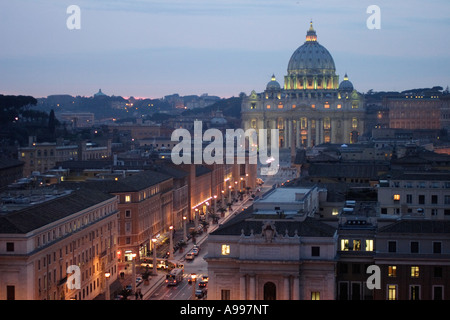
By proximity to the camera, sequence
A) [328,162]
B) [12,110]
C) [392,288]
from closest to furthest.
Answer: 1. [392,288]
2. [328,162]
3. [12,110]

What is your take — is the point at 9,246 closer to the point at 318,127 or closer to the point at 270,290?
the point at 270,290

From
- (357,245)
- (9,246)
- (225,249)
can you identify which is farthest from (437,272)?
(9,246)

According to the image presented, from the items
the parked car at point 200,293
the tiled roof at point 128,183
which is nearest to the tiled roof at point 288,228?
the parked car at point 200,293

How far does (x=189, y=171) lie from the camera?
71812 millimetres

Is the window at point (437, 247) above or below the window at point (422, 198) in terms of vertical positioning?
below

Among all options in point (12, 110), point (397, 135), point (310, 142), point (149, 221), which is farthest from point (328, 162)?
point (310, 142)

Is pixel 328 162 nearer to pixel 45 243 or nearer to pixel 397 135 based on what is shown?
pixel 45 243

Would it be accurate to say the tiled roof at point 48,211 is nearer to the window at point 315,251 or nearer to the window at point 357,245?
the window at point 315,251

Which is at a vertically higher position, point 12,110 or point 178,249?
point 12,110

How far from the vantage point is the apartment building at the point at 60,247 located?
105 ft

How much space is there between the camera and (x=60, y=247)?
36.0m

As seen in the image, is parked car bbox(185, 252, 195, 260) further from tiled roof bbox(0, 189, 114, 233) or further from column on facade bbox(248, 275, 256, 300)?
column on facade bbox(248, 275, 256, 300)

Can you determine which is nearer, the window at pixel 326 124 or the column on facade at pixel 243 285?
the column on facade at pixel 243 285

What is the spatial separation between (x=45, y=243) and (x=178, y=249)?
20.2 metres
